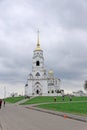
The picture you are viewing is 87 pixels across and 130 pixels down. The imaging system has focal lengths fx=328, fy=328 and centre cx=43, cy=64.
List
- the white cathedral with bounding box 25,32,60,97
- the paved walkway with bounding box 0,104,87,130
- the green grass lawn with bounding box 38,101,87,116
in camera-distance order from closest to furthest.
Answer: the paved walkway with bounding box 0,104,87,130, the green grass lawn with bounding box 38,101,87,116, the white cathedral with bounding box 25,32,60,97

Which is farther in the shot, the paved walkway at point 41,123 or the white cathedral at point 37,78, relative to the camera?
the white cathedral at point 37,78

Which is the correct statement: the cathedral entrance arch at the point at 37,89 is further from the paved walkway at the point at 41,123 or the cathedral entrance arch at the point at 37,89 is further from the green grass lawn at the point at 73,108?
the paved walkway at the point at 41,123

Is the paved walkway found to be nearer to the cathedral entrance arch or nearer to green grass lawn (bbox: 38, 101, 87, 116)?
green grass lawn (bbox: 38, 101, 87, 116)

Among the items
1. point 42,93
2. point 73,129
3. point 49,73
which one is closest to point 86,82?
point 42,93

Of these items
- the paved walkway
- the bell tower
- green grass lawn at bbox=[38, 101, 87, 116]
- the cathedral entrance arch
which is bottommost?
the paved walkway

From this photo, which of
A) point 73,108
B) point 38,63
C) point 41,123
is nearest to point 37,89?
point 38,63

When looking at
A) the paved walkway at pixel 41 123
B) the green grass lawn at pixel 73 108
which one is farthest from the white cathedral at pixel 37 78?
the paved walkway at pixel 41 123

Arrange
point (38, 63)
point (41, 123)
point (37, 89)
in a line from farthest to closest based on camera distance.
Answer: point (38, 63)
point (37, 89)
point (41, 123)

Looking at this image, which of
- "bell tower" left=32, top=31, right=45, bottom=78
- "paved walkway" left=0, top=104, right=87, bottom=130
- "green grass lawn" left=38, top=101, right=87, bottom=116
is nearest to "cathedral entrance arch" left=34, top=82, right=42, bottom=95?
"bell tower" left=32, top=31, right=45, bottom=78

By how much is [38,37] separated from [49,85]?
23.4m

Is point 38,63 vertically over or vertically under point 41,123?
over

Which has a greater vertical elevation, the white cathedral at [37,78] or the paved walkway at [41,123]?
the white cathedral at [37,78]

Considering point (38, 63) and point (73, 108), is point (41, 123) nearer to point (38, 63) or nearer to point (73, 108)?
point (73, 108)

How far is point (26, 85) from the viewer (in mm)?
148000
